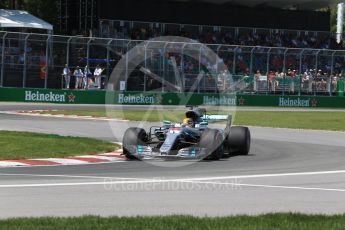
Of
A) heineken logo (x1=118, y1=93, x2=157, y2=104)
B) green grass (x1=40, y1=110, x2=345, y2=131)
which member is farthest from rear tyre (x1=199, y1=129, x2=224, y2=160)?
heineken logo (x1=118, y1=93, x2=157, y2=104)

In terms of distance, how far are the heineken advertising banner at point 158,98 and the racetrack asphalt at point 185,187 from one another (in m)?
20.9

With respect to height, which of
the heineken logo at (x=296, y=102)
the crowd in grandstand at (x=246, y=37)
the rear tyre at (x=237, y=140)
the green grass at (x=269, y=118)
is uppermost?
the crowd in grandstand at (x=246, y=37)

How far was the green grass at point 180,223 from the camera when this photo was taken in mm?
7621

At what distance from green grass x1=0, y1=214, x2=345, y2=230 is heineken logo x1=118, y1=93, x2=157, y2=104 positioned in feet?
103

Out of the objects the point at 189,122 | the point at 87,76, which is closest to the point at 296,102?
the point at 87,76

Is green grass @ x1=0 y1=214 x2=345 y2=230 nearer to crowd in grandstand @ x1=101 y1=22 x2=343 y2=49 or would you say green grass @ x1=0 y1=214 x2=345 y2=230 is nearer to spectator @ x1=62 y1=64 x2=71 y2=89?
spectator @ x1=62 y1=64 x2=71 y2=89

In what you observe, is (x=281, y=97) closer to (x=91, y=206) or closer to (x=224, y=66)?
(x=224, y=66)

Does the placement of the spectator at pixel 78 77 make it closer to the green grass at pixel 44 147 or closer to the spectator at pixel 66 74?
the spectator at pixel 66 74

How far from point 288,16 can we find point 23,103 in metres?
29.8

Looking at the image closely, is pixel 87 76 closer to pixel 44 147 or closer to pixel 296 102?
pixel 296 102

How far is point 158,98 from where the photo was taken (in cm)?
4062

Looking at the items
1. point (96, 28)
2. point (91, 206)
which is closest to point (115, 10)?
point (96, 28)

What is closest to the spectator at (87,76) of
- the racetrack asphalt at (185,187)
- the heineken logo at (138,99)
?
the heineken logo at (138,99)

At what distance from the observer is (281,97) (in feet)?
144
